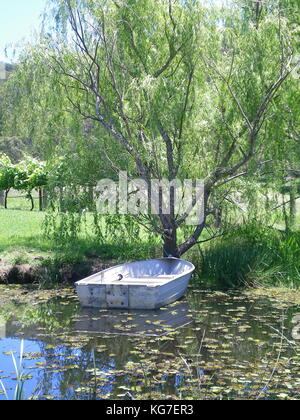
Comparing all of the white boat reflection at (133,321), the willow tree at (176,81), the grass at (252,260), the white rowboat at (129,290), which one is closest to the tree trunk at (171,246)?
the willow tree at (176,81)

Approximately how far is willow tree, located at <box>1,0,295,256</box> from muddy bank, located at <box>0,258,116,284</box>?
1.84 metres

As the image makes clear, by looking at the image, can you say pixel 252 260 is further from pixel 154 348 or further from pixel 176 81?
pixel 154 348

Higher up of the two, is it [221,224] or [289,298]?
[221,224]

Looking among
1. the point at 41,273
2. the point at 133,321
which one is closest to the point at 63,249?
the point at 41,273

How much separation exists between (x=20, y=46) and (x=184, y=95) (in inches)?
147

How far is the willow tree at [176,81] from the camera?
13.3 meters

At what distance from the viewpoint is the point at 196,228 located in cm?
1457

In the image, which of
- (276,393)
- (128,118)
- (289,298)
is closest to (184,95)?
(128,118)

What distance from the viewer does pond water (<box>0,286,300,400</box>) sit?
7.46 metres

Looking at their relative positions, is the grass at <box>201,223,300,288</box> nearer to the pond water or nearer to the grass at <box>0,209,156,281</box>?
the pond water

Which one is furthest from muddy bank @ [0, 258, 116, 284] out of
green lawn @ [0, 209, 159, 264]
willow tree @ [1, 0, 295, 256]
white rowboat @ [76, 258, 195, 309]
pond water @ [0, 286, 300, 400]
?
willow tree @ [1, 0, 295, 256]

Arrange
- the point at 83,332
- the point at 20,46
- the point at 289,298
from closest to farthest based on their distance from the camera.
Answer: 1. the point at 83,332
2. the point at 289,298
3. the point at 20,46

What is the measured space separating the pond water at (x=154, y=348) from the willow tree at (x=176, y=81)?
2705 mm

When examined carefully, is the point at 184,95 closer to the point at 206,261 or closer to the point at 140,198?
the point at 140,198
